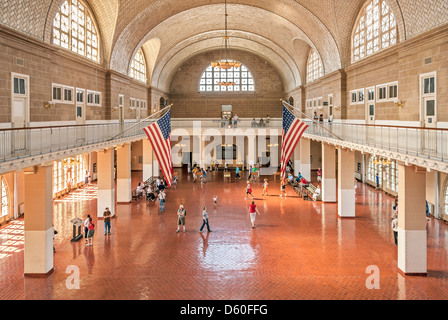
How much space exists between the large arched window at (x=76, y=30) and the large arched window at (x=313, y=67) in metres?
17.0

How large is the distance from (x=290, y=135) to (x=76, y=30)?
1240 cm

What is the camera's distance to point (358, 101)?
939 inches

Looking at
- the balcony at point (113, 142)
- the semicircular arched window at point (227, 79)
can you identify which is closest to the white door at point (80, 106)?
the balcony at point (113, 142)

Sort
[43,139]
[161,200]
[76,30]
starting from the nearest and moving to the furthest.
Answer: [43,139]
[76,30]
[161,200]

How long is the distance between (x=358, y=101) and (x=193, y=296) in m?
17.1

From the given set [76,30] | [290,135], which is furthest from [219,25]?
[290,135]

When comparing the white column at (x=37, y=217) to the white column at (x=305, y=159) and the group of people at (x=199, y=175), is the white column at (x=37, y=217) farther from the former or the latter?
the white column at (x=305, y=159)

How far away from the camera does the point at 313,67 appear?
3462cm

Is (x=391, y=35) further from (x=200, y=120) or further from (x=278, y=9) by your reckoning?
(x=200, y=120)

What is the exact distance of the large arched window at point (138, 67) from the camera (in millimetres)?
32209

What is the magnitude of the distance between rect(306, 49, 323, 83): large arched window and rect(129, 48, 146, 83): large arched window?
14.2m

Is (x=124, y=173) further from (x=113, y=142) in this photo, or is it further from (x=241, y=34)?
(x=241, y=34)

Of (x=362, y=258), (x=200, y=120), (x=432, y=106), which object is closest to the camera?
(x=362, y=258)
